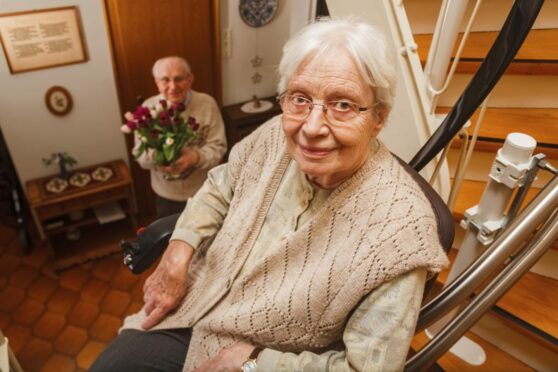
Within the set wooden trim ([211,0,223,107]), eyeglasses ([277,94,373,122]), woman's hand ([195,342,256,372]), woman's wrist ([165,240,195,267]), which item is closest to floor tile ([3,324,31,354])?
woman's wrist ([165,240,195,267])

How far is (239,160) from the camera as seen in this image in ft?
4.66

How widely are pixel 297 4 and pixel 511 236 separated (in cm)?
258

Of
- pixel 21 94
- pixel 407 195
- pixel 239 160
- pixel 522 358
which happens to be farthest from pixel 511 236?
pixel 21 94

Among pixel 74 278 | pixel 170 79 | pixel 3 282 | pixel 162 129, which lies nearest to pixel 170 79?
pixel 170 79

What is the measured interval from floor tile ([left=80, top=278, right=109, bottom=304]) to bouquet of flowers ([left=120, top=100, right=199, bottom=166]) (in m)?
1.20

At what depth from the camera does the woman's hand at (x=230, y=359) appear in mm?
1113

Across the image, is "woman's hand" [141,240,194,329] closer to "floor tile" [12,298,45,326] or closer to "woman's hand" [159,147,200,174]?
"woman's hand" [159,147,200,174]

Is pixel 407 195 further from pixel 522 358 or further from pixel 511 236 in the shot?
pixel 522 358

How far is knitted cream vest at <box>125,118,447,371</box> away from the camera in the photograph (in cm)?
97

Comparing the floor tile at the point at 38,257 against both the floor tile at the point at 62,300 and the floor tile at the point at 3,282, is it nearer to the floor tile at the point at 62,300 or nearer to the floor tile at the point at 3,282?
the floor tile at the point at 3,282

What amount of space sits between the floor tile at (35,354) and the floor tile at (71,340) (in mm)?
52

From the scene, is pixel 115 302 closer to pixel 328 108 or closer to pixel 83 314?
pixel 83 314

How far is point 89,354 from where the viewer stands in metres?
2.38

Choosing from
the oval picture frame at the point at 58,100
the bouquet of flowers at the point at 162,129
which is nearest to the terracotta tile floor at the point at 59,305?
the oval picture frame at the point at 58,100
